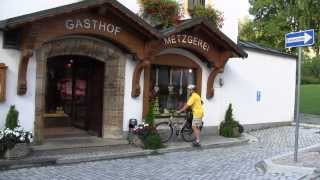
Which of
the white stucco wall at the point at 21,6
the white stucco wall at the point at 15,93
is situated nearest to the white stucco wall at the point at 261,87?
the white stucco wall at the point at 21,6

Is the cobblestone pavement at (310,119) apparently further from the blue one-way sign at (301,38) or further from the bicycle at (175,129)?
the blue one-way sign at (301,38)

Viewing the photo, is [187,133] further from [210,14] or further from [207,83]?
[210,14]

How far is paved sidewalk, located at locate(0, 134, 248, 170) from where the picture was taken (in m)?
10.8

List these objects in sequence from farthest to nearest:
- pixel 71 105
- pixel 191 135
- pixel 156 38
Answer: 1. pixel 71 105
2. pixel 191 135
3. pixel 156 38

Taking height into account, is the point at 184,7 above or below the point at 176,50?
above

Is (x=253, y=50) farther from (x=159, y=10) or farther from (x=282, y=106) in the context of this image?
(x=159, y=10)

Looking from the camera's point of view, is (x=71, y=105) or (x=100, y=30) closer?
(x=100, y=30)

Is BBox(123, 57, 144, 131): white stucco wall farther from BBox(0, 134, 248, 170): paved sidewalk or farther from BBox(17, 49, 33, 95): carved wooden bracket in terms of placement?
BBox(17, 49, 33, 95): carved wooden bracket

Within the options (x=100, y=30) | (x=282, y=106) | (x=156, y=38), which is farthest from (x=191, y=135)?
(x=282, y=106)

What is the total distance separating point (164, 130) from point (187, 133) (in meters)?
0.66

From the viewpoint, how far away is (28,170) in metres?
10.4

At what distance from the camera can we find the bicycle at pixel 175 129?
1493cm

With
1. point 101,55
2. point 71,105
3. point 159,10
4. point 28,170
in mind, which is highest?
point 159,10

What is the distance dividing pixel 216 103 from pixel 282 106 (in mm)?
5054
